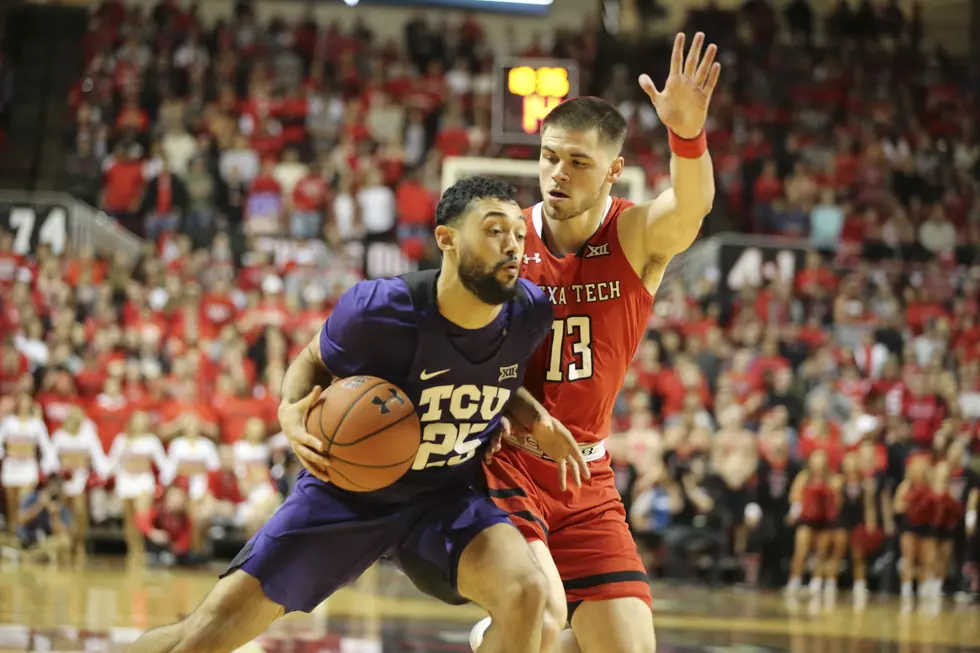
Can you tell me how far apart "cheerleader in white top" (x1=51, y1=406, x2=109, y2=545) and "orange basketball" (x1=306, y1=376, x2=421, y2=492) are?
810 centimetres

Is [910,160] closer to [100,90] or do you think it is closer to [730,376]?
[730,376]

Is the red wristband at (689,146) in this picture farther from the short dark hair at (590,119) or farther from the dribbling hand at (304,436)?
the dribbling hand at (304,436)

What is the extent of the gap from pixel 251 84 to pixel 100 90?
6.94ft

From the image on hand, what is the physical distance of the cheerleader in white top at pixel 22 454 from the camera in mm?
11281

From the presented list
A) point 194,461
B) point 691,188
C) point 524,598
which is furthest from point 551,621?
point 194,461

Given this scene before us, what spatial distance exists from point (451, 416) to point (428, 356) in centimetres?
21

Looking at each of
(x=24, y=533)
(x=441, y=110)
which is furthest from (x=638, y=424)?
(x=441, y=110)

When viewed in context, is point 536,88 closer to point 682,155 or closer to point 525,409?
point 682,155

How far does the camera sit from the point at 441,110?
17609mm

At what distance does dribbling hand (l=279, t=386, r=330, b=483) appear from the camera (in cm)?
383

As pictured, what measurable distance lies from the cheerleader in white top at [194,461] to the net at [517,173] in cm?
336

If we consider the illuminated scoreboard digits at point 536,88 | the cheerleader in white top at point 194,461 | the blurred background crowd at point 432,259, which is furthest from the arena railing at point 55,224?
the illuminated scoreboard digits at point 536,88

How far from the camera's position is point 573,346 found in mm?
4395

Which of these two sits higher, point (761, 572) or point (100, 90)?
Result: point (100, 90)
